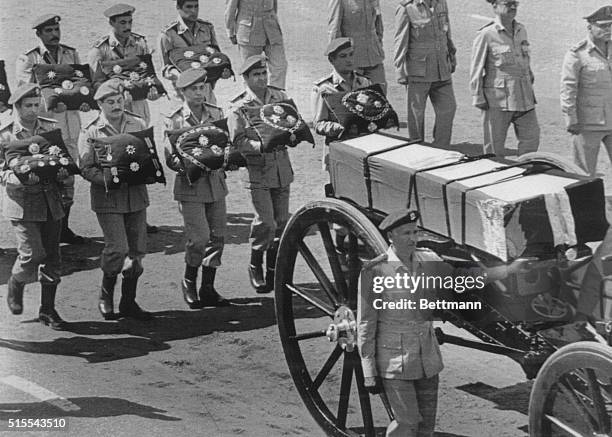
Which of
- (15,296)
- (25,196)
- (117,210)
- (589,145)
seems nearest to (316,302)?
(117,210)

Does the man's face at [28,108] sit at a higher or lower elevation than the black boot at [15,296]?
higher

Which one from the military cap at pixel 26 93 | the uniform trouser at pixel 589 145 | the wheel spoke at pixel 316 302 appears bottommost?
the wheel spoke at pixel 316 302

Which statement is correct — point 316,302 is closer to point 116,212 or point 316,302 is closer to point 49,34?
point 116,212

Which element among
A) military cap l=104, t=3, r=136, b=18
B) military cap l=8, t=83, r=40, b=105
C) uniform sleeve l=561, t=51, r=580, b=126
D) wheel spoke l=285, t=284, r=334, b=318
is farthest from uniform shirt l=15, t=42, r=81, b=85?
wheel spoke l=285, t=284, r=334, b=318

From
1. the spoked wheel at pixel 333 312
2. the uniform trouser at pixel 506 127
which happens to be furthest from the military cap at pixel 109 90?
the uniform trouser at pixel 506 127

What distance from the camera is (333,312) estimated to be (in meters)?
7.11

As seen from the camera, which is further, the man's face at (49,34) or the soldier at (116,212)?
the man's face at (49,34)

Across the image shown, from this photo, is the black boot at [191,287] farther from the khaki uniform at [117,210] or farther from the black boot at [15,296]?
the black boot at [15,296]

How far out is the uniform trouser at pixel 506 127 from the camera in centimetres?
1073

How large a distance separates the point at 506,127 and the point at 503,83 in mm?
397

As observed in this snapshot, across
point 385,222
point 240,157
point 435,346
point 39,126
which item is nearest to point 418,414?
point 435,346

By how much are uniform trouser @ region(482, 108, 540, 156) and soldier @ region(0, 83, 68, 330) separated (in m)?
3.71

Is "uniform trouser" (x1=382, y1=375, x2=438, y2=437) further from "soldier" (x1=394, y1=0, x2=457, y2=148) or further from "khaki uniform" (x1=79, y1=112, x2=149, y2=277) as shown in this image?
"soldier" (x1=394, y1=0, x2=457, y2=148)

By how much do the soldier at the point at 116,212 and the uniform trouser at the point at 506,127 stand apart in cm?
313
